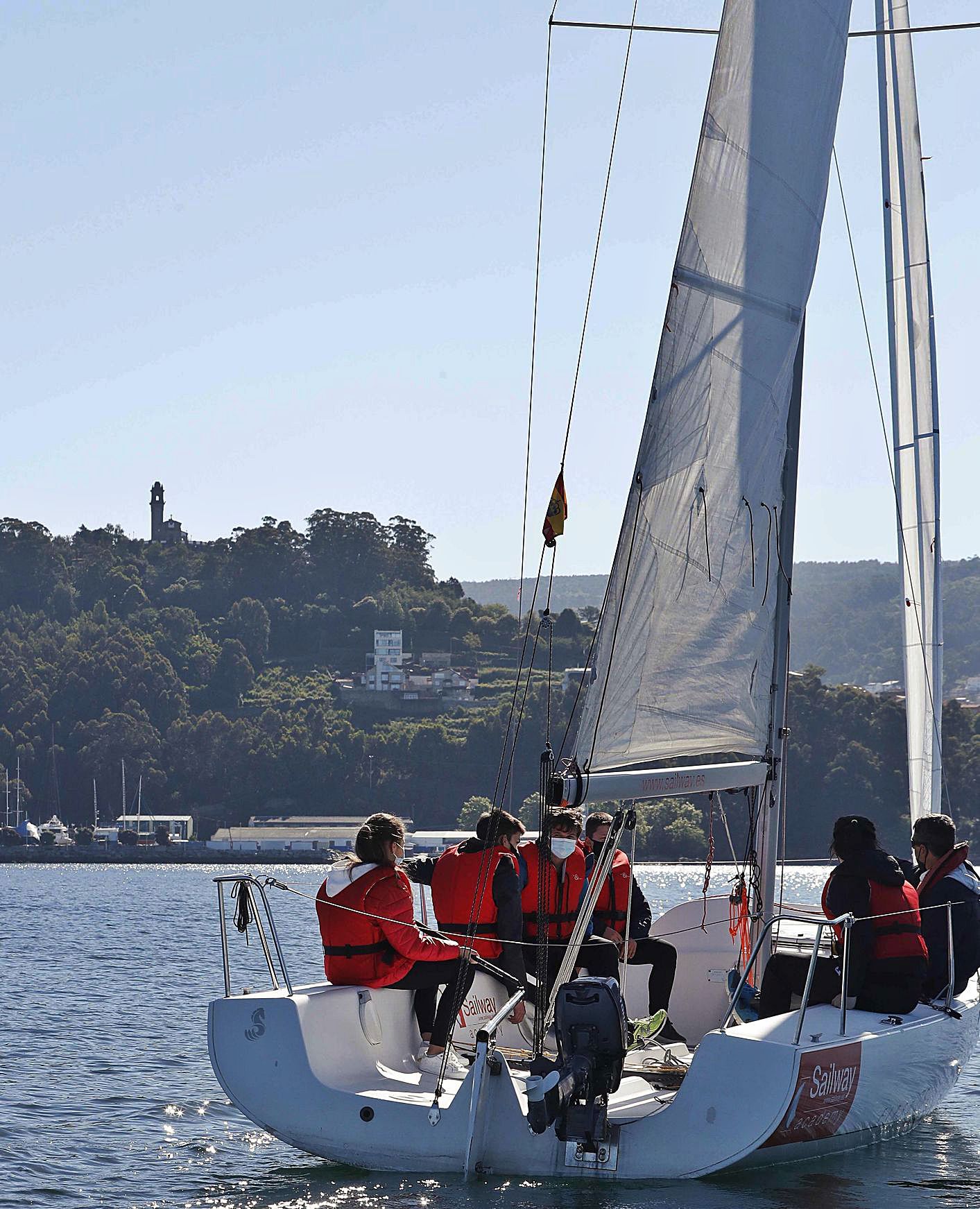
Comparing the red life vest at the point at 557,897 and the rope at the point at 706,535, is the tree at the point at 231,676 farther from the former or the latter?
the rope at the point at 706,535

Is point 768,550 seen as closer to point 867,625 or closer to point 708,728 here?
point 708,728

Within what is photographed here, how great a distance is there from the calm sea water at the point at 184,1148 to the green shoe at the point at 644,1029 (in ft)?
3.36

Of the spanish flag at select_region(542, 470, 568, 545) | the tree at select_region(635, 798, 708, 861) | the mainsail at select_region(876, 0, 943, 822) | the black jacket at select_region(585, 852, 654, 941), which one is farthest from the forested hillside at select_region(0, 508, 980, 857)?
the spanish flag at select_region(542, 470, 568, 545)

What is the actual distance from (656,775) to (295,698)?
11103 centimetres

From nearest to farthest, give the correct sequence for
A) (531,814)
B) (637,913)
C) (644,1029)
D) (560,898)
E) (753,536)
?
1. (753,536)
2. (560,898)
3. (644,1029)
4. (637,913)
5. (531,814)

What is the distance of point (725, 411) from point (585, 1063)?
9.37 ft

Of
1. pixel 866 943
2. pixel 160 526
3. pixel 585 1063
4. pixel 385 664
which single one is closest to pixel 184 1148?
pixel 585 1063

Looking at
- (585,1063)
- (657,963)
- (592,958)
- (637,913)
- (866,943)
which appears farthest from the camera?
(637,913)

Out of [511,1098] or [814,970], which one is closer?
[511,1098]

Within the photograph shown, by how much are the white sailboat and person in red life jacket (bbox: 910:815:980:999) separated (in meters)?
0.22

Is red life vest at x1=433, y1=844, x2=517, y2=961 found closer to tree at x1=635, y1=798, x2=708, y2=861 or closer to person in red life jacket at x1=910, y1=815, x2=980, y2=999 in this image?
person in red life jacket at x1=910, y1=815, x2=980, y2=999

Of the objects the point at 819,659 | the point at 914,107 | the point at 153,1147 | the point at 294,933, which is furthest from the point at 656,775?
the point at 819,659

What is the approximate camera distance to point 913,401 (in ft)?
36.7

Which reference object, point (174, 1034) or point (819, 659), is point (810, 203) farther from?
point (819, 659)
